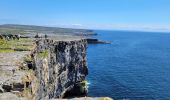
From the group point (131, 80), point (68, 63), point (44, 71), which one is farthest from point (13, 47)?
point (131, 80)

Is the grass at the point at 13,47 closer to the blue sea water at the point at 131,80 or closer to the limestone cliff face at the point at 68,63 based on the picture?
the limestone cliff face at the point at 68,63

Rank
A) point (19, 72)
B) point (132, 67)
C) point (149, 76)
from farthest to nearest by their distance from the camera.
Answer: point (132, 67)
point (149, 76)
point (19, 72)

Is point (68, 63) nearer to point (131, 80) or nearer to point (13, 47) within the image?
point (13, 47)

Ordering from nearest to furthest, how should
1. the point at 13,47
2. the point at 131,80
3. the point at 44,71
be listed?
the point at 44,71
the point at 13,47
the point at 131,80

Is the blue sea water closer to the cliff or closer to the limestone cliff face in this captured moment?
the limestone cliff face

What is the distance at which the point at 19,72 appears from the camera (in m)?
24.2

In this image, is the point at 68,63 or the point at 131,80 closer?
the point at 68,63

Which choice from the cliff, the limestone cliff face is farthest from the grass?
the limestone cliff face

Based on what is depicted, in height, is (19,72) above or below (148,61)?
above

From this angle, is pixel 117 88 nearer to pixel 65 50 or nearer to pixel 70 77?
pixel 70 77

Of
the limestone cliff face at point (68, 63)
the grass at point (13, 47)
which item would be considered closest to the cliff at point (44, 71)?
the limestone cliff face at point (68, 63)

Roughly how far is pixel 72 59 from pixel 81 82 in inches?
462

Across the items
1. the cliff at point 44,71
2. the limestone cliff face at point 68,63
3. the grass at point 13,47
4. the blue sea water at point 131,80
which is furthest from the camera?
the blue sea water at point 131,80

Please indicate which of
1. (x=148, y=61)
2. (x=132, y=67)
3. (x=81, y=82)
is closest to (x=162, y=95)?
(x=81, y=82)
